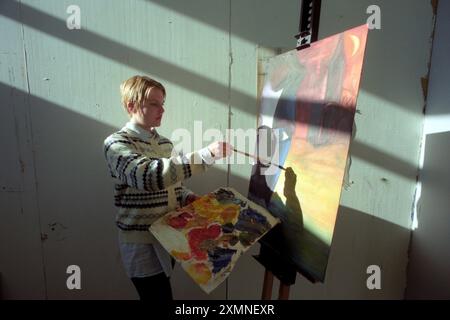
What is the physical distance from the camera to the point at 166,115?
132 cm

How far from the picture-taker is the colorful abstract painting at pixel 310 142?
0.72m

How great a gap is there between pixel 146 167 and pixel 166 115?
0.58 m

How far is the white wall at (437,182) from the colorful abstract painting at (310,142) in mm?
862

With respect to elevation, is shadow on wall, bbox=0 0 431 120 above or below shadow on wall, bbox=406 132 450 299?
above

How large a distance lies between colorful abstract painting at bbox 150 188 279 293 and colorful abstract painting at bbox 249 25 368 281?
99mm

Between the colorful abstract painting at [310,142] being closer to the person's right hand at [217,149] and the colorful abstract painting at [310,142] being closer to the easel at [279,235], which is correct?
the easel at [279,235]

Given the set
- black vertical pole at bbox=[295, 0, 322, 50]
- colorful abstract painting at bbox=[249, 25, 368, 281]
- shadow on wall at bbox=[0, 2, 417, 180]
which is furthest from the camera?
shadow on wall at bbox=[0, 2, 417, 180]

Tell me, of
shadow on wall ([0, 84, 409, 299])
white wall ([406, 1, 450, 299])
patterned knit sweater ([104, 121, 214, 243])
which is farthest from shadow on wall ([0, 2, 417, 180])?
patterned knit sweater ([104, 121, 214, 243])

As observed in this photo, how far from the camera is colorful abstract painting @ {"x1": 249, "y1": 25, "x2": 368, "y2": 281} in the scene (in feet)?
2.37

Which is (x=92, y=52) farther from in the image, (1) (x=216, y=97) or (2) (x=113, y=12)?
(1) (x=216, y=97)

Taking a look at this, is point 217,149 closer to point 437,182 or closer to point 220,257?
point 220,257

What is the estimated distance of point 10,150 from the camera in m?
1.31

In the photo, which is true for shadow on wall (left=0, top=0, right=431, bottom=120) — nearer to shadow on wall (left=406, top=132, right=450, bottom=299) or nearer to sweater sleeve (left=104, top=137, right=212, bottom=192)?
shadow on wall (left=406, top=132, right=450, bottom=299)
